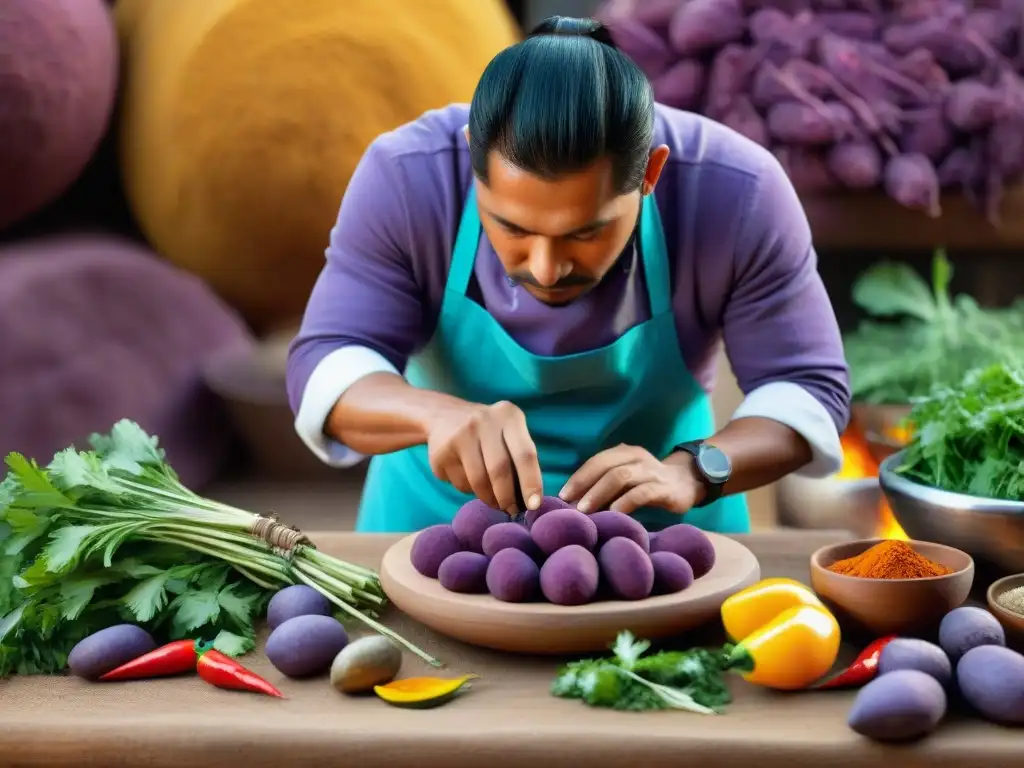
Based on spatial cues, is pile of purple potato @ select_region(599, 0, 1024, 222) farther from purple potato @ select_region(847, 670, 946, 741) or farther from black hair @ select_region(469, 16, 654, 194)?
purple potato @ select_region(847, 670, 946, 741)

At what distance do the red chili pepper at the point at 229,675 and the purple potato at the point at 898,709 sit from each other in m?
0.49

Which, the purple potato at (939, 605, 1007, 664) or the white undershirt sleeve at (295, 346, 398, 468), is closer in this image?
the purple potato at (939, 605, 1007, 664)

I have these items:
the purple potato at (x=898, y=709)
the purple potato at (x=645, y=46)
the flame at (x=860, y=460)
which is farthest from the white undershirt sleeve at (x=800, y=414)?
the purple potato at (x=645, y=46)

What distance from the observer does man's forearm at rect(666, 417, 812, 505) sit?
57.7 inches

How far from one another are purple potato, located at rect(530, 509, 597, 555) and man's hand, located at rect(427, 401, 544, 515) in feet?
0.19

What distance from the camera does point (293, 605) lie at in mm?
1189

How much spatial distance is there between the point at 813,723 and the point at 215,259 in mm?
1856

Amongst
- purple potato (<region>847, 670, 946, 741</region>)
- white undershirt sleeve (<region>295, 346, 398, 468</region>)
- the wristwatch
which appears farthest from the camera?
white undershirt sleeve (<region>295, 346, 398, 468</region>)

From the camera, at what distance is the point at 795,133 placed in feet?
7.45

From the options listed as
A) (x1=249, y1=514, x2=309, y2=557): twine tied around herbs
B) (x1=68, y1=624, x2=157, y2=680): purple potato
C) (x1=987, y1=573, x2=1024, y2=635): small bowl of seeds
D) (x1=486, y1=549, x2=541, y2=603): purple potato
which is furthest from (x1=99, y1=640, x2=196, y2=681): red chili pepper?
(x1=987, y1=573, x2=1024, y2=635): small bowl of seeds

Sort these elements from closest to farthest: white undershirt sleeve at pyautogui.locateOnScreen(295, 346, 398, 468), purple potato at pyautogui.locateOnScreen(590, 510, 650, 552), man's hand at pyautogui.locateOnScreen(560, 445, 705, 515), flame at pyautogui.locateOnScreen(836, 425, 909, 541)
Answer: purple potato at pyautogui.locateOnScreen(590, 510, 650, 552) < man's hand at pyautogui.locateOnScreen(560, 445, 705, 515) < white undershirt sleeve at pyautogui.locateOnScreen(295, 346, 398, 468) < flame at pyautogui.locateOnScreen(836, 425, 909, 541)

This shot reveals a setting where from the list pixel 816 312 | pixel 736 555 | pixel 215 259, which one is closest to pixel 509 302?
pixel 816 312

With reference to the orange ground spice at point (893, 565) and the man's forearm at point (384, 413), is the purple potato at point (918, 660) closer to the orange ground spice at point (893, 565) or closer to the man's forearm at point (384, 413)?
the orange ground spice at point (893, 565)

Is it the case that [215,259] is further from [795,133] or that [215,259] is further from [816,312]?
[816,312]
